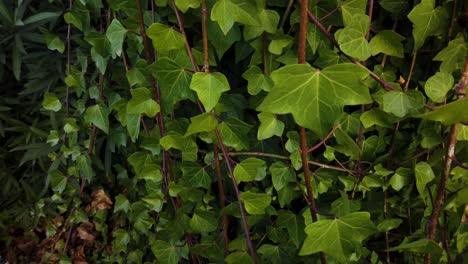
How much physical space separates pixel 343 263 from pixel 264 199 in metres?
0.24

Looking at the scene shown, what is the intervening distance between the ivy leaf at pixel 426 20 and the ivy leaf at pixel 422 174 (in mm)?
246

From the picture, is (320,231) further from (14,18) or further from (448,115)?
(14,18)

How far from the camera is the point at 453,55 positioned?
0.90 metres

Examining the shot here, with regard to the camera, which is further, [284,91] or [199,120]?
[199,120]

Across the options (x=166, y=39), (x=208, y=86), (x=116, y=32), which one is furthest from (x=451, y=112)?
(x=116, y=32)

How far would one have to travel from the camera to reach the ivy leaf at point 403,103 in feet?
2.78

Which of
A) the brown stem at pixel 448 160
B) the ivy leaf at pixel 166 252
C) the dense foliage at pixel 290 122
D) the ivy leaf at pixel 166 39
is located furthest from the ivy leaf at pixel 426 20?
the ivy leaf at pixel 166 252

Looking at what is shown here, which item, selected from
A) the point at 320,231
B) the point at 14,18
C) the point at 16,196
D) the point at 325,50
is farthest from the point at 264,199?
the point at 16,196

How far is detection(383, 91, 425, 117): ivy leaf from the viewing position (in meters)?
0.85

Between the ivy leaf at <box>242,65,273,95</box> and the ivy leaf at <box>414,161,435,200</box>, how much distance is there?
364 mm

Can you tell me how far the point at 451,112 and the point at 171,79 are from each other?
502mm

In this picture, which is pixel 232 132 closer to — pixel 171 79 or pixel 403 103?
pixel 171 79

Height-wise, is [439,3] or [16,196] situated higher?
[439,3]

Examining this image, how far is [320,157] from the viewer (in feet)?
3.63
